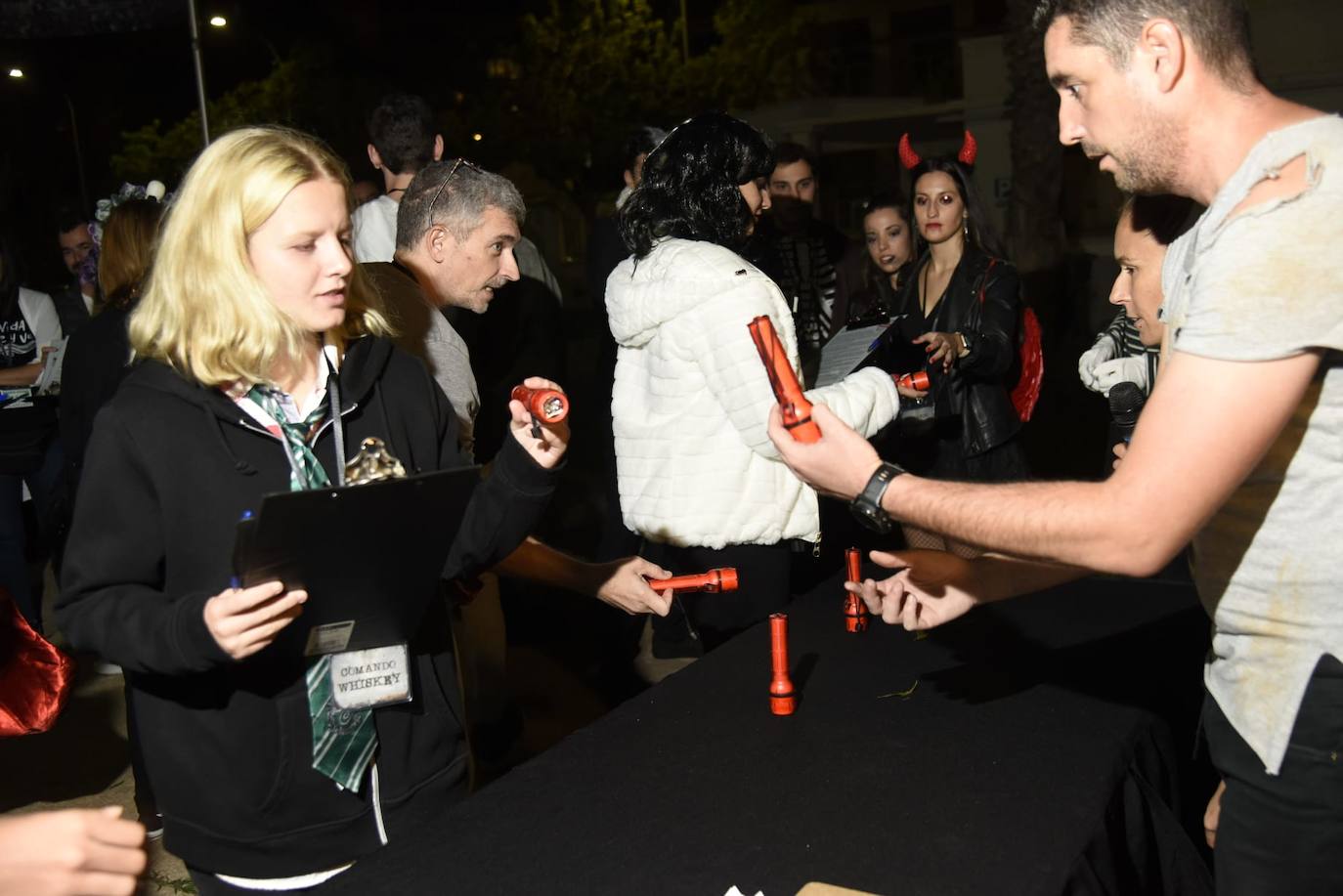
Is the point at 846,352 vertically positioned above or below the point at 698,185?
below

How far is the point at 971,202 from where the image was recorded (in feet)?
15.3

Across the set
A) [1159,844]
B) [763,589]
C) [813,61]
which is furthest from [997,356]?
[813,61]

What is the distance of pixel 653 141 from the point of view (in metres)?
5.11

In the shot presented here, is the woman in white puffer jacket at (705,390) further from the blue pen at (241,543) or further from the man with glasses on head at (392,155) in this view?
the blue pen at (241,543)

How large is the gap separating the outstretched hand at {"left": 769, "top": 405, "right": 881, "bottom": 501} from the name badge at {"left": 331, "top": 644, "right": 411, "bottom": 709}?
2.32ft

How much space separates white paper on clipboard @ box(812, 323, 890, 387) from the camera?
11.8 feet

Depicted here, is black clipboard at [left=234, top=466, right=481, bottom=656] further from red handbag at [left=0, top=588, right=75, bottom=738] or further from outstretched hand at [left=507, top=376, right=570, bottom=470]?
red handbag at [left=0, top=588, right=75, bottom=738]

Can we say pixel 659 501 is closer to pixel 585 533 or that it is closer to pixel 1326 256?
pixel 1326 256

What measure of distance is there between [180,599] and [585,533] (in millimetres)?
5128

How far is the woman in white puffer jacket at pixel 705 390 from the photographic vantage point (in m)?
3.12

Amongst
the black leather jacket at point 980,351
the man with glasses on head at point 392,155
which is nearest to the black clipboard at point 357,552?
the black leather jacket at point 980,351

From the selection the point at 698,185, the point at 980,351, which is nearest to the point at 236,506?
the point at 698,185

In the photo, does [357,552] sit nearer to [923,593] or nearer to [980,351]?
[923,593]

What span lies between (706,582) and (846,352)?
1471 millimetres
